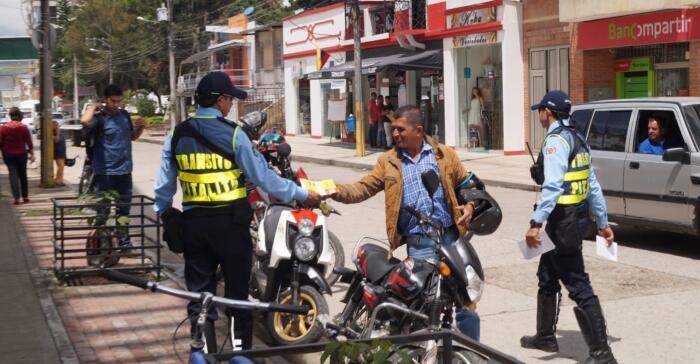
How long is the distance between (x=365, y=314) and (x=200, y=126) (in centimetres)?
145

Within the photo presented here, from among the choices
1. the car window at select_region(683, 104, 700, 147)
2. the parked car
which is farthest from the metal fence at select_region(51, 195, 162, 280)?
the car window at select_region(683, 104, 700, 147)

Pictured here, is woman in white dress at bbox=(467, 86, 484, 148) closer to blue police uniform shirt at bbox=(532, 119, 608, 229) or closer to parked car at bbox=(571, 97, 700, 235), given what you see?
parked car at bbox=(571, 97, 700, 235)

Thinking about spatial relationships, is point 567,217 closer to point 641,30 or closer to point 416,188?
point 416,188

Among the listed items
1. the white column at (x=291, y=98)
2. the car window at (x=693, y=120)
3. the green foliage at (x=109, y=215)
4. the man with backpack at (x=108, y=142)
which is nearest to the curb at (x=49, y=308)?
the green foliage at (x=109, y=215)

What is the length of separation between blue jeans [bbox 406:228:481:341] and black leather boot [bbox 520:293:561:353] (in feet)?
4.30

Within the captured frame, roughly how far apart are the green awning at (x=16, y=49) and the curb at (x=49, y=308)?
29.6ft

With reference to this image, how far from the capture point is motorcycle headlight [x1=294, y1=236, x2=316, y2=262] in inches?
259

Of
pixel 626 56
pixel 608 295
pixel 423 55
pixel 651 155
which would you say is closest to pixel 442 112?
pixel 423 55

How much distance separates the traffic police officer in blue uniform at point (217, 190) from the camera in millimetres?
5492

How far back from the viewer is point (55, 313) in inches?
314

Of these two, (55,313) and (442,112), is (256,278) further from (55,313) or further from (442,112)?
(442,112)

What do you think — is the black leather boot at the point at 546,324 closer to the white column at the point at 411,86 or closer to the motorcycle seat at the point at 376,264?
the motorcycle seat at the point at 376,264

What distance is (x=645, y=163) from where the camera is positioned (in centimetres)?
1110

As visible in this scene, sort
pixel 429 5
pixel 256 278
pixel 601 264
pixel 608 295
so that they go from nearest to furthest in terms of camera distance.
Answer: pixel 256 278
pixel 608 295
pixel 601 264
pixel 429 5
